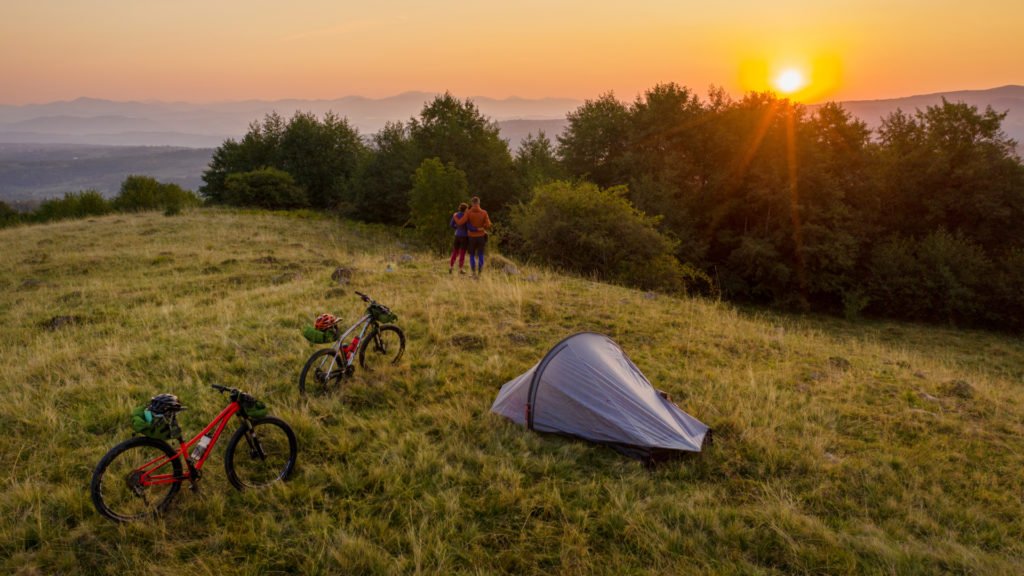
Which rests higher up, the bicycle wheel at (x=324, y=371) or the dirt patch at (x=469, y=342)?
the bicycle wheel at (x=324, y=371)

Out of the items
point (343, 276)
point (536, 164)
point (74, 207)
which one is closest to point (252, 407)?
point (343, 276)

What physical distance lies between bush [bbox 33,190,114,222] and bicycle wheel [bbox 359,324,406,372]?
42955 mm

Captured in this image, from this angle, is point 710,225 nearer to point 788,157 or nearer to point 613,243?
point 788,157

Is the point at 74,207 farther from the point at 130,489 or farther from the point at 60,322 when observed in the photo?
the point at 130,489

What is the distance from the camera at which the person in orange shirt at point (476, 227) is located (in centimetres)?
1541

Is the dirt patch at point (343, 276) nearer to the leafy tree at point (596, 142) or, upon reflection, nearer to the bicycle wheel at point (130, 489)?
the bicycle wheel at point (130, 489)

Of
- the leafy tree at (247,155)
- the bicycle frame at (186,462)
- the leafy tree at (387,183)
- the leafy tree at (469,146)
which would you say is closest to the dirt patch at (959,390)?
the bicycle frame at (186,462)

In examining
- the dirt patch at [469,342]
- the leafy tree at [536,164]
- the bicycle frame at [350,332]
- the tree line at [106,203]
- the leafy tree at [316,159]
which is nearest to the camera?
the bicycle frame at [350,332]

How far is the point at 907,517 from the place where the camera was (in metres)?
5.55

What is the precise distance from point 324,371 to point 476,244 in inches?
349

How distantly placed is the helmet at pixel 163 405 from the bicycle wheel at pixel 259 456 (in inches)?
25.6

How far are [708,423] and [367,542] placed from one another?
502cm

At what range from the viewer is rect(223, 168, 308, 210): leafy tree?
44.4 metres

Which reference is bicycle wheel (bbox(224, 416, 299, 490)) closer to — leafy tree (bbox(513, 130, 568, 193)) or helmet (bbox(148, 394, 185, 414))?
helmet (bbox(148, 394, 185, 414))
